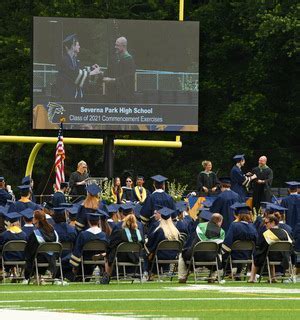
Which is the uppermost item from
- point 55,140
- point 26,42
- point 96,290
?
point 26,42

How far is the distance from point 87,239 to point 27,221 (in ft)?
7.11

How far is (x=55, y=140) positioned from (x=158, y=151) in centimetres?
1420

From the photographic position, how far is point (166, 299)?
21.5 meters

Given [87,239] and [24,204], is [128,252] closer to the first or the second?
[87,239]

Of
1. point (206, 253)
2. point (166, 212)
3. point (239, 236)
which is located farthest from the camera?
point (166, 212)

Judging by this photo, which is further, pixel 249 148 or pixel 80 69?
pixel 249 148

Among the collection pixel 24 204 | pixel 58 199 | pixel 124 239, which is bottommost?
pixel 124 239

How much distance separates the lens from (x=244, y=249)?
27.4 meters

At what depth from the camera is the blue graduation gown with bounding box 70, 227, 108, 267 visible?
2708 centimetres

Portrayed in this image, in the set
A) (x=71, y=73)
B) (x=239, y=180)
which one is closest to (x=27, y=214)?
(x=239, y=180)

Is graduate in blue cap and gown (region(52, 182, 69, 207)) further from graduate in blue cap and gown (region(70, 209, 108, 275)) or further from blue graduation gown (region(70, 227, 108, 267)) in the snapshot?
blue graduation gown (region(70, 227, 108, 267))

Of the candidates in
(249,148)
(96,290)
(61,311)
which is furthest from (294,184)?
(249,148)

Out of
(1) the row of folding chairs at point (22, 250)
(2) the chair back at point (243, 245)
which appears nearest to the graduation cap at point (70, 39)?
(1) the row of folding chairs at point (22, 250)

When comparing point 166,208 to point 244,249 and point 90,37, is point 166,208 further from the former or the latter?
point 90,37
